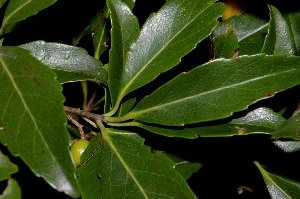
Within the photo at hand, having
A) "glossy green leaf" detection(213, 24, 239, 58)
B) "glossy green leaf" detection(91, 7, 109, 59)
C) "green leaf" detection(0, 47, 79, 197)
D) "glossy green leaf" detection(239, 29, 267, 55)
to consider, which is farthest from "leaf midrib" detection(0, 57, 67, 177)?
"glossy green leaf" detection(239, 29, 267, 55)

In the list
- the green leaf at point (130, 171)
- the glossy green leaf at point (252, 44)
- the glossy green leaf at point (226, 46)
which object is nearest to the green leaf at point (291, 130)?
the green leaf at point (130, 171)

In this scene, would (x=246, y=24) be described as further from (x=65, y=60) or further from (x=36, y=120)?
(x=36, y=120)

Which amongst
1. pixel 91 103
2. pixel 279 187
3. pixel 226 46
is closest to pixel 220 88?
pixel 226 46

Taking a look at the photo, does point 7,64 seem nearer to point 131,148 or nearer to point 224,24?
point 131,148

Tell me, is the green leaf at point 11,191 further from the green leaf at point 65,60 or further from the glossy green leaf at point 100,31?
the glossy green leaf at point 100,31

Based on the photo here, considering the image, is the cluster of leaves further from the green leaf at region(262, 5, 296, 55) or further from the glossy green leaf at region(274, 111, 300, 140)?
the green leaf at region(262, 5, 296, 55)
